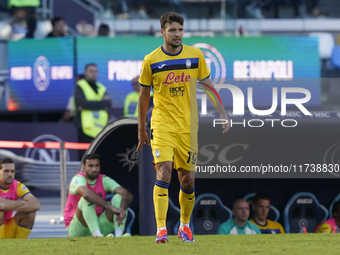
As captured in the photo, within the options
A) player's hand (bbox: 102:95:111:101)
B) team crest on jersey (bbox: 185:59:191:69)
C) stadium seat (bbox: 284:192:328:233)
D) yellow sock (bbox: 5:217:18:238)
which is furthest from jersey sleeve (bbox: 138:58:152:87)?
player's hand (bbox: 102:95:111:101)

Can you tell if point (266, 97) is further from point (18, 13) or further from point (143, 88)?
point (143, 88)

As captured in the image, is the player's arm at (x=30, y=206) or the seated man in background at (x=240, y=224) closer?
the player's arm at (x=30, y=206)

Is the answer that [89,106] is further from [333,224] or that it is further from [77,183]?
[333,224]

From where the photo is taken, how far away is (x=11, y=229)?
6797mm

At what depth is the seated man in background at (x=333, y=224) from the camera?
23.2 ft

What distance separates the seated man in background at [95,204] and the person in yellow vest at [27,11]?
6448 millimetres

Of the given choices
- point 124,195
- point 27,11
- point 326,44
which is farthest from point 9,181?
point 326,44

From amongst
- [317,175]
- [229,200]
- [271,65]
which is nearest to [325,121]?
[317,175]

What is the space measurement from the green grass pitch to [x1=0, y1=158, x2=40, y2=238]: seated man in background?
156cm

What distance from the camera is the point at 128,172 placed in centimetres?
714

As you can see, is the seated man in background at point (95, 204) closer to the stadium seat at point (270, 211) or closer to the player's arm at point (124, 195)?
the player's arm at point (124, 195)

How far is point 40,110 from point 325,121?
23.7 feet

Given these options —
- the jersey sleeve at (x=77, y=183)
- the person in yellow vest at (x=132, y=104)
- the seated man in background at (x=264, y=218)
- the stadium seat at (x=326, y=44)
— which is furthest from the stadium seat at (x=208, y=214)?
the stadium seat at (x=326, y=44)

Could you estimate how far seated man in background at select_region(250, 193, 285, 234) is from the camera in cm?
706
